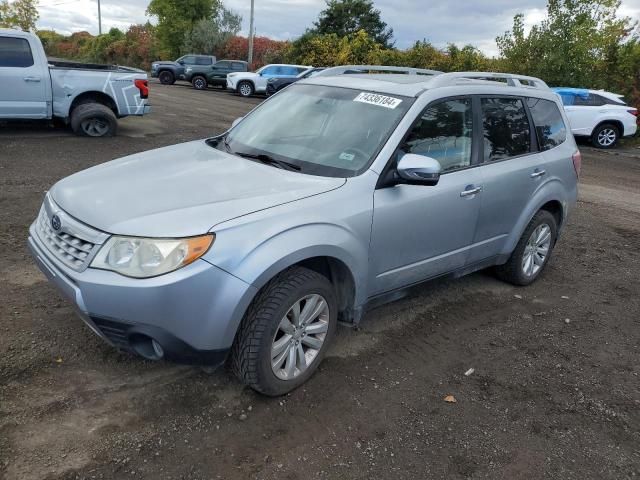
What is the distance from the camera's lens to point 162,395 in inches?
119

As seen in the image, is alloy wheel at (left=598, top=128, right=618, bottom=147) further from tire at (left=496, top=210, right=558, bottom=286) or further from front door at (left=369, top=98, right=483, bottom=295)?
front door at (left=369, top=98, right=483, bottom=295)

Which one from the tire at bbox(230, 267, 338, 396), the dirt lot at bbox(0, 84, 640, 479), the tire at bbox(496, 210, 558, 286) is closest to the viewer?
the dirt lot at bbox(0, 84, 640, 479)

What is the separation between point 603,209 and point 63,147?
8.93 metres

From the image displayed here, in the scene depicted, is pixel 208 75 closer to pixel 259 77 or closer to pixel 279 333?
pixel 259 77

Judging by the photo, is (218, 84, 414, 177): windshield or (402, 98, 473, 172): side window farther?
(402, 98, 473, 172): side window

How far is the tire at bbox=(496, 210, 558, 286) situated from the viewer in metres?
4.69

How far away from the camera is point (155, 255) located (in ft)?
8.44

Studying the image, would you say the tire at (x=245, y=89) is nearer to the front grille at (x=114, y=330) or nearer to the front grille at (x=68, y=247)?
the front grille at (x=68, y=247)

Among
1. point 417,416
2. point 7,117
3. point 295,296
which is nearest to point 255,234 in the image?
point 295,296

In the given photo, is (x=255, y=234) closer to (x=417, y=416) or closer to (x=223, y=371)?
(x=223, y=371)

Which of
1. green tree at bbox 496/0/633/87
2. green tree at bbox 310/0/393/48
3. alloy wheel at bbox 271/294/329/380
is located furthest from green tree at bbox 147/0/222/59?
alloy wheel at bbox 271/294/329/380

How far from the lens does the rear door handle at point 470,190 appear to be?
3825 millimetres

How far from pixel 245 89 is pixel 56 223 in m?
23.4

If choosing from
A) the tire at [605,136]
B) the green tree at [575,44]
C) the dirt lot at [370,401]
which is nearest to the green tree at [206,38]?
the green tree at [575,44]
